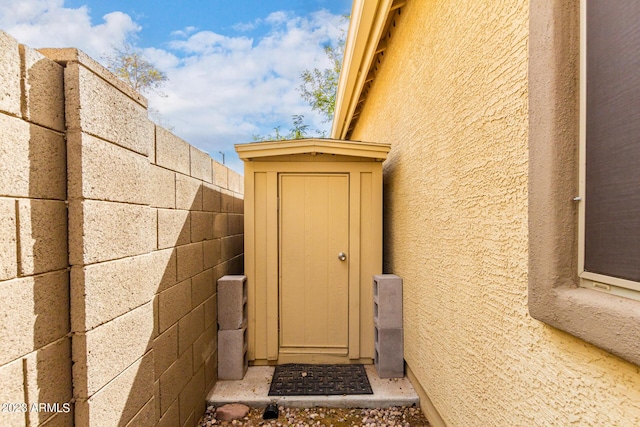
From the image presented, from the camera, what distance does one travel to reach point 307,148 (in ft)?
10.3

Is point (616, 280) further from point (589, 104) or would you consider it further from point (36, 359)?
point (36, 359)

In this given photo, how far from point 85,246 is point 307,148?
227 centimetres

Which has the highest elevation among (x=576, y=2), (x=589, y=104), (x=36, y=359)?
(x=576, y=2)

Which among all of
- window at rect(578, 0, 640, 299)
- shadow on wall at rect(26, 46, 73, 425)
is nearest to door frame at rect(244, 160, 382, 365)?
shadow on wall at rect(26, 46, 73, 425)

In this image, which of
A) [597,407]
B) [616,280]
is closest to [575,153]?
[616,280]

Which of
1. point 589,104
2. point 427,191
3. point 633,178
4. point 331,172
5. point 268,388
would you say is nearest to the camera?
point 633,178

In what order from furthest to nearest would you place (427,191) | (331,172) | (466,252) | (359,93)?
(359,93) < (331,172) < (427,191) < (466,252)

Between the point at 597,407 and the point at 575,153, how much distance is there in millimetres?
839

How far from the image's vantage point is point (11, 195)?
971 mm

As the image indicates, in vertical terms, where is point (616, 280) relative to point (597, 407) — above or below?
above

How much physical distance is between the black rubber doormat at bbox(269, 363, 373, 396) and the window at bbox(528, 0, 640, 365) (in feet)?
7.14

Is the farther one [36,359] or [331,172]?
[331,172]

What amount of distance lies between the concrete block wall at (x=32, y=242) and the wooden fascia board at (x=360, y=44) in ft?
10.1

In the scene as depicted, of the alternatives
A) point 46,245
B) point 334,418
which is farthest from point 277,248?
point 46,245
